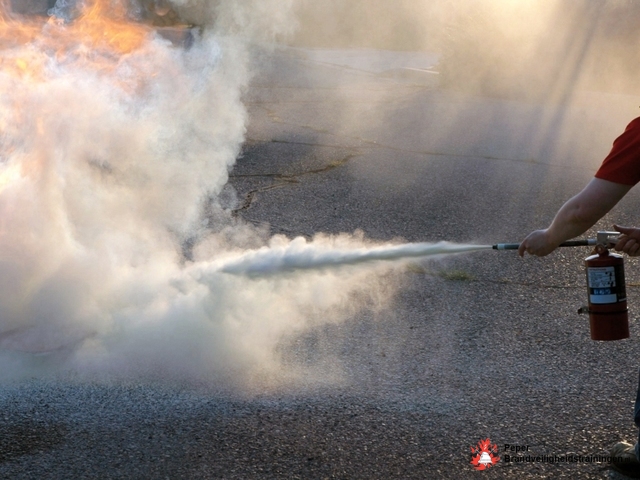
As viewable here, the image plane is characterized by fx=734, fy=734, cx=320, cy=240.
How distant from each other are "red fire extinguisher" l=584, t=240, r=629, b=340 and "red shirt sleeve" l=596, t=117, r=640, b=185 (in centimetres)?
53

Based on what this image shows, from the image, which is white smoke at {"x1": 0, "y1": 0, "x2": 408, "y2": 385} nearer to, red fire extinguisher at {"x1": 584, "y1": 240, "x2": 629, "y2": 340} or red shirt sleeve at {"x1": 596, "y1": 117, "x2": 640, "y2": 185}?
red fire extinguisher at {"x1": 584, "y1": 240, "x2": 629, "y2": 340}

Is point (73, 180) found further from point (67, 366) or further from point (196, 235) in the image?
point (67, 366)

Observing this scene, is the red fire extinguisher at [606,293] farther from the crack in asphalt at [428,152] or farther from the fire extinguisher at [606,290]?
the crack in asphalt at [428,152]

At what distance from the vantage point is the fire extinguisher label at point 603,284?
308 cm

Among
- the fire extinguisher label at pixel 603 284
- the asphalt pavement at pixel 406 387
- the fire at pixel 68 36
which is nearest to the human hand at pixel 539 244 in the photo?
the fire extinguisher label at pixel 603 284

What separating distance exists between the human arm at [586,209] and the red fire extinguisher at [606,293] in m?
0.14

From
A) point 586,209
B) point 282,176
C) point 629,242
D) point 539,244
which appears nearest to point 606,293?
point 629,242

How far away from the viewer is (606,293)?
3094 mm

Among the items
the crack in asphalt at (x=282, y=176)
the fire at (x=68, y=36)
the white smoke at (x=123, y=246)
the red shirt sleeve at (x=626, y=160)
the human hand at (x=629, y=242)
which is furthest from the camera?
the crack in asphalt at (x=282, y=176)

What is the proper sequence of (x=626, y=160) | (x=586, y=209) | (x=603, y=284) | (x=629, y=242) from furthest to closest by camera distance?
(x=603, y=284), (x=629, y=242), (x=586, y=209), (x=626, y=160)

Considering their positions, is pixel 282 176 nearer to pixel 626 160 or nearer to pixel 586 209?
pixel 586 209

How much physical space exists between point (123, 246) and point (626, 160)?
3230 millimetres

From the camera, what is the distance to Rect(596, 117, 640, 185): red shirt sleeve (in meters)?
2.58

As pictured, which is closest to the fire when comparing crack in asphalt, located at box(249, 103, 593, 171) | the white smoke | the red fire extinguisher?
the white smoke
